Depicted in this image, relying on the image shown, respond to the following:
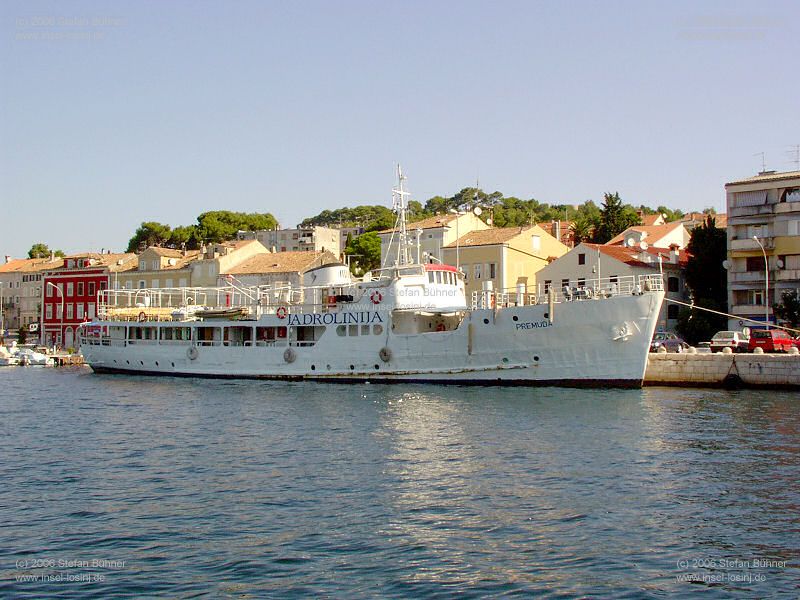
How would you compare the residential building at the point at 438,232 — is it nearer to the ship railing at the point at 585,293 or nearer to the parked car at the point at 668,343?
the parked car at the point at 668,343

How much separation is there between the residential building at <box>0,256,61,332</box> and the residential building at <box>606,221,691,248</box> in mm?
62441

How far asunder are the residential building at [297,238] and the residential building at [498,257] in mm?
46999

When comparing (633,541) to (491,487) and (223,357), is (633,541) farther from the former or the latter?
(223,357)

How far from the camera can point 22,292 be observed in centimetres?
9531

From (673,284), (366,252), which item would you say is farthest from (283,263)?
(673,284)

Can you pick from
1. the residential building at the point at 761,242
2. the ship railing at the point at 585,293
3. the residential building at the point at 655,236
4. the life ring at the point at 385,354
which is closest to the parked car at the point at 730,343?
the ship railing at the point at 585,293

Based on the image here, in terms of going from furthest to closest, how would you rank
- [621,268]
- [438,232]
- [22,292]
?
[22,292]
[438,232]
[621,268]

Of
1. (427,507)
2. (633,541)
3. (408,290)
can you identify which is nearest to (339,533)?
(427,507)

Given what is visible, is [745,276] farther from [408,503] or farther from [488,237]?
[408,503]

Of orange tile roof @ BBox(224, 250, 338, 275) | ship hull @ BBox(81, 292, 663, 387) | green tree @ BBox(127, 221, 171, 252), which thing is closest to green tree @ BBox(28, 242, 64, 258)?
green tree @ BBox(127, 221, 171, 252)

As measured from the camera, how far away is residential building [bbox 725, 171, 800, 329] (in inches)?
1991

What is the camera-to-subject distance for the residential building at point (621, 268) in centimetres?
5747

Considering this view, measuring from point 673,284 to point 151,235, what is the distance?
74218 millimetres

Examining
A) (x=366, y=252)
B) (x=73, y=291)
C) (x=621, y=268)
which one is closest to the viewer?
(x=621, y=268)
